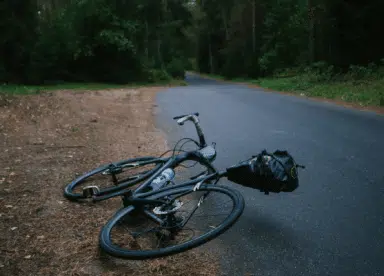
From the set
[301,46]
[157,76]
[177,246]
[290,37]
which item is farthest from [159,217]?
[290,37]

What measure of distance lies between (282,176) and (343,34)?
19265 millimetres

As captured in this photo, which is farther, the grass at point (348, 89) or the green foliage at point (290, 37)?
the green foliage at point (290, 37)

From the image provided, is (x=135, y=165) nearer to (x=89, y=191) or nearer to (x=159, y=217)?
(x=89, y=191)

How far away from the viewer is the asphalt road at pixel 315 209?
3.20m

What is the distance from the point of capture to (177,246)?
2.98 meters

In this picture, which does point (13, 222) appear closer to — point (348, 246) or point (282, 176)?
point (282, 176)

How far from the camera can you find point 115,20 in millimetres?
32719

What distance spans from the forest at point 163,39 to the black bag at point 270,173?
1709cm

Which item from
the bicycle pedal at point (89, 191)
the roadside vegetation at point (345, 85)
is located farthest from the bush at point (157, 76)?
the bicycle pedal at point (89, 191)

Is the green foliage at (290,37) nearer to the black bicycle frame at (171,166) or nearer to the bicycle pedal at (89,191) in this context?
the black bicycle frame at (171,166)

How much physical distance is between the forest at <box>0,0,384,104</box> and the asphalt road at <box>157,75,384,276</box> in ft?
42.4

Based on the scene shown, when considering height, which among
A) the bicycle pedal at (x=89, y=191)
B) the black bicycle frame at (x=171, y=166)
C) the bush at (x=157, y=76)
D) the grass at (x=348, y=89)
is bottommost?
the bush at (x=157, y=76)

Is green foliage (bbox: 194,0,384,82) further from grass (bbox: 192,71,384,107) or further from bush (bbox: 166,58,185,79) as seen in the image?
bush (bbox: 166,58,185,79)

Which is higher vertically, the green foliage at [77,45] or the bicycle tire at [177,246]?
the green foliage at [77,45]
